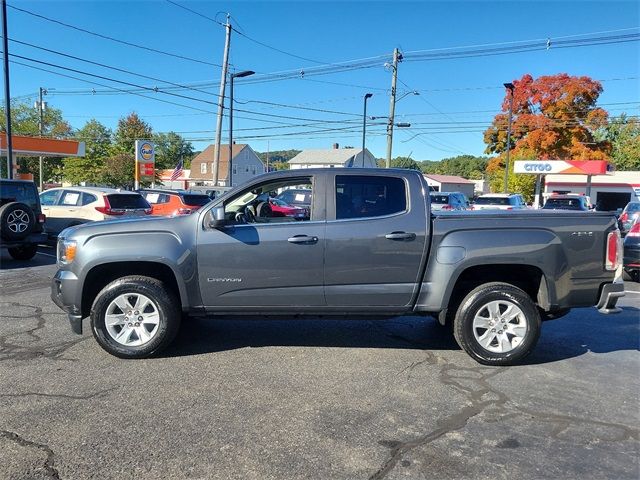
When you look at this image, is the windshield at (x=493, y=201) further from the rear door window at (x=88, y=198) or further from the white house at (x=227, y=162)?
the white house at (x=227, y=162)

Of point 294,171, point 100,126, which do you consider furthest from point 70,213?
point 100,126

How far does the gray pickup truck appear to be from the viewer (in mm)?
4742

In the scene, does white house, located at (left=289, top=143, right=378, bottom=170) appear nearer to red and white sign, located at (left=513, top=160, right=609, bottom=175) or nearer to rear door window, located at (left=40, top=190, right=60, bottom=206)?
red and white sign, located at (left=513, top=160, right=609, bottom=175)

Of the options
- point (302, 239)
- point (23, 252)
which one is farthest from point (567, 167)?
point (302, 239)

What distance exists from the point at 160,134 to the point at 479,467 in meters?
99.2

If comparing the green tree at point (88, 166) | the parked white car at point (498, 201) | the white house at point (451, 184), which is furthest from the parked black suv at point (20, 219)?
the white house at point (451, 184)

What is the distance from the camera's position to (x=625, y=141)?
70750mm

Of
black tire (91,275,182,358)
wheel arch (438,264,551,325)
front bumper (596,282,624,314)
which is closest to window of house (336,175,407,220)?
wheel arch (438,264,551,325)

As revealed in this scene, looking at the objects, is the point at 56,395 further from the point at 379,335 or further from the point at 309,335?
the point at 379,335

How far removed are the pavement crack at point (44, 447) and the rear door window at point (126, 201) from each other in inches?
394

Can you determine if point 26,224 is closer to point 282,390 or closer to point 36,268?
point 36,268

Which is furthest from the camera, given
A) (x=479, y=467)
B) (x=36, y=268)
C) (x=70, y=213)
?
(x=70, y=213)

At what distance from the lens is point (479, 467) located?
3.11 m

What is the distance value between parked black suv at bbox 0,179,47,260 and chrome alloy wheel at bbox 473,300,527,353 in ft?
30.6
